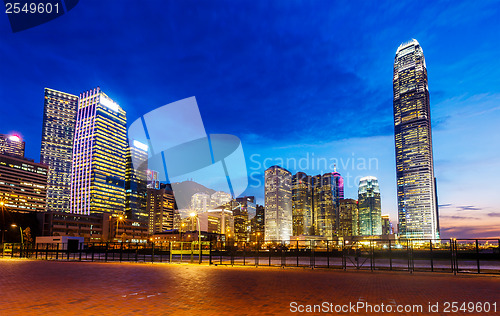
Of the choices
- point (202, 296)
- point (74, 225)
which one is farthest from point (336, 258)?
point (74, 225)

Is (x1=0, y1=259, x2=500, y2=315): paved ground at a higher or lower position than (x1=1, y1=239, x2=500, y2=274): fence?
higher

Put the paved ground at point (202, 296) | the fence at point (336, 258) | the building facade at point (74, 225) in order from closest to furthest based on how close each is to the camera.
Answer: the paved ground at point (202, 296) < the fence at point (336, 258) < the building facade at point (74, 225)

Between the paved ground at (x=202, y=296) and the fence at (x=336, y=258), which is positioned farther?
the fence at (x=336, y=258)

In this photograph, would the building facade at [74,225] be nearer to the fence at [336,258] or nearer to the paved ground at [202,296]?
the fence at [336,258]

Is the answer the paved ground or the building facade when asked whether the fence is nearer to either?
the paved ground

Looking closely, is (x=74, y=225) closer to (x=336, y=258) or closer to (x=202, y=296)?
(x=336, y=258)

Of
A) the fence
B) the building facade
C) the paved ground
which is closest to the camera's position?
the paved ground

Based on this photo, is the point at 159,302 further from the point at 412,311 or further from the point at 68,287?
the point at 412,311

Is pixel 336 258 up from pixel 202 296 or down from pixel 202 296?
down

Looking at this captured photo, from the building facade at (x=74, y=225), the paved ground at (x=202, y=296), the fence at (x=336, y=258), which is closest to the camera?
the paved ground at (x=202, y=296)

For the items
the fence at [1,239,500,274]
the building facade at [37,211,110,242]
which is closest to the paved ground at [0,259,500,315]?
the fence at [1,239,500,274]

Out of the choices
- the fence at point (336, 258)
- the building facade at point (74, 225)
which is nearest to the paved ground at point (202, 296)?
the fence at point (336, 258)

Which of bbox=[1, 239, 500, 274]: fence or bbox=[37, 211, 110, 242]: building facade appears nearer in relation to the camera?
bbox=[1, 239, 500, 274]: fence

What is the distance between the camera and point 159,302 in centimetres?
1162
